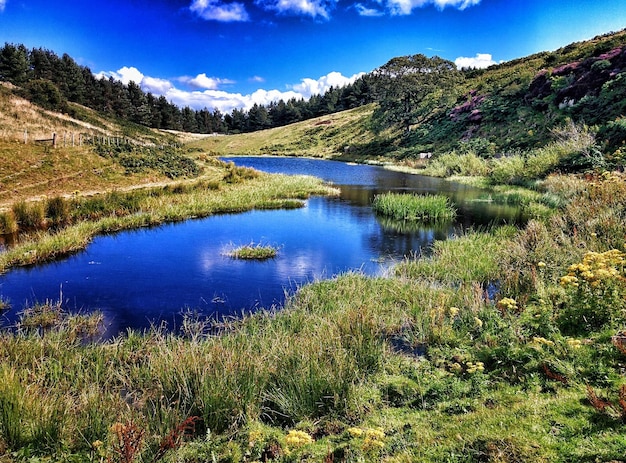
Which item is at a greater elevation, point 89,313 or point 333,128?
point 333,128

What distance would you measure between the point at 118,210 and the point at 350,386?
19733mm

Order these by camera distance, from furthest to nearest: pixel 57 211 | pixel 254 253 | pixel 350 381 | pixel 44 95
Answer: pixel 44 95, pixel 57 211, pixel 254 253, pixel 350 381

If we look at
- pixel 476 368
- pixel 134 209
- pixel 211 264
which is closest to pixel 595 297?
pixel 476 368

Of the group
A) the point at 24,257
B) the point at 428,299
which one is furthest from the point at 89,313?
the point at 428,299

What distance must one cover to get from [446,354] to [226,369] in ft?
12.9

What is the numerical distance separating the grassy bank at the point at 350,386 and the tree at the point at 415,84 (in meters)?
71.5

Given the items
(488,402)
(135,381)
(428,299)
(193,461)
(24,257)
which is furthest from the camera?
(24,257)

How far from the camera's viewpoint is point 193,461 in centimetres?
485

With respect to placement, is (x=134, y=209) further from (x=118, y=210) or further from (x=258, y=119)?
(x=258, y=119)

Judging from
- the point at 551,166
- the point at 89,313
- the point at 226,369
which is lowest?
the point at 89,313

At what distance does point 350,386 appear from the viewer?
6.16 metres

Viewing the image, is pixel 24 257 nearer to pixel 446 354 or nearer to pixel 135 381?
pixel 135 381

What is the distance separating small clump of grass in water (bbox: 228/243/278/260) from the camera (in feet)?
50.9

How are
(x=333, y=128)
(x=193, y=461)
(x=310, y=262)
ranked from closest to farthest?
(x=193, y=461)
(x=310, y=262)
(x=333, y=128)
